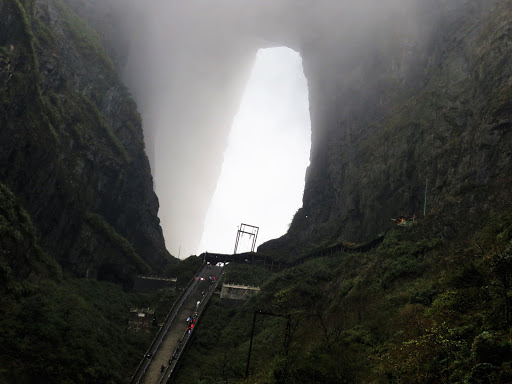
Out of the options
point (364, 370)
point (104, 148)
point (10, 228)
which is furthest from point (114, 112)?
point (364, 370)

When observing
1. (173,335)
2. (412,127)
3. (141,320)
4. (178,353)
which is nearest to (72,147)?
(141,320)

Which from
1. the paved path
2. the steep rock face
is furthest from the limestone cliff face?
the steep rock face

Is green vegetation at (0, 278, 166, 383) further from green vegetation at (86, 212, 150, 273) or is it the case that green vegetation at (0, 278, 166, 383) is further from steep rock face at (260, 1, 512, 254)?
steep rock face at (260, 1, 512, 254)

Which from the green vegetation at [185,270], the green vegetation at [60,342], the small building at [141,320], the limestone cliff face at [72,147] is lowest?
the green vegetation at [60,342]

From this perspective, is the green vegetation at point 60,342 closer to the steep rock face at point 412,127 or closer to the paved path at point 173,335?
the paved path at point 173,335

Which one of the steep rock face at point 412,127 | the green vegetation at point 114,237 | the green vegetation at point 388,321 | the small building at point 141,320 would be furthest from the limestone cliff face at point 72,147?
the steep rock face at point 412,127
